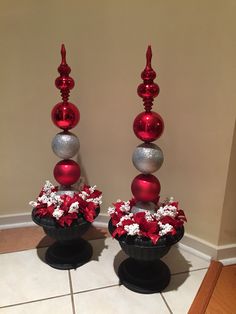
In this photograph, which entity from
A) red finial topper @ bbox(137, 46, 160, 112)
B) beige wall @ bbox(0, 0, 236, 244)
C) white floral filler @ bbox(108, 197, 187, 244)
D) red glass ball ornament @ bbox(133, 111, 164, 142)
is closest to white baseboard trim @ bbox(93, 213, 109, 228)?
beige wall @ bbox(0, 0, 236, 244)

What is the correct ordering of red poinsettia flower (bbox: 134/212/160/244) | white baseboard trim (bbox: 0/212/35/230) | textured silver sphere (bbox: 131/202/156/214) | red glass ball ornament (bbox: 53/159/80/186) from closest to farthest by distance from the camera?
red poinsettia flower (bbox: 134/212/160/244)
textured silver sphere (bbox: 131/202/156/214)
red glass ball ornament (bbox: 53/159/80/186)
white baseboard trim (bbox: 0/212/35/230)

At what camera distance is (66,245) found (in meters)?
1.42

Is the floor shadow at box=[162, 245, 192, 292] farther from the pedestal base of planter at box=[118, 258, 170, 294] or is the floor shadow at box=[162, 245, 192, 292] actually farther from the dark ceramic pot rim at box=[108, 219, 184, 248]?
the dark ceramic pot rim at box=[108, 219, 184, 248]

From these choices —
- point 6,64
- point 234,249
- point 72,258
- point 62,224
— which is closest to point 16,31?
point 6,64

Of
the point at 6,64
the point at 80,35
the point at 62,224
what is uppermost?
the point at 80,35

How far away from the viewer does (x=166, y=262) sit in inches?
56.0

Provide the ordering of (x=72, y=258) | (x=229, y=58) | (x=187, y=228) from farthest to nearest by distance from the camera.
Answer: (x=187, y=228)
(x=72, y=258)
(x=229, y=58)

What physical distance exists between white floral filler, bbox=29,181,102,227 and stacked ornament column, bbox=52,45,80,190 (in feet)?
0.24

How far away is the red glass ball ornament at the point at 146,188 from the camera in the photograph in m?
1.19

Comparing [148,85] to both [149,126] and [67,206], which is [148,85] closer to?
[149,126]

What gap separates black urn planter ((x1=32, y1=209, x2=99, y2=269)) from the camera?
1.27 meters

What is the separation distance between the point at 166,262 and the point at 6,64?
1231mm

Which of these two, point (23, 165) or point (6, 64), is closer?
point (6, 64)

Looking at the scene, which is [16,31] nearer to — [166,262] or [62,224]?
[62,224]
